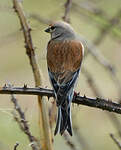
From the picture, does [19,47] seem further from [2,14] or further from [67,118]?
[67,118]

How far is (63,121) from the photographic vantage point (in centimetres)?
342

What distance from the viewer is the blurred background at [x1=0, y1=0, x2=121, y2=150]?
4.56m

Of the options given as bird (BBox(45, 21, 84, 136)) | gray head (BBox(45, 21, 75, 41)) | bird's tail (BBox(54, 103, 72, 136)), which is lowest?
bird's tail (BBox(54, 103, 72, 136))

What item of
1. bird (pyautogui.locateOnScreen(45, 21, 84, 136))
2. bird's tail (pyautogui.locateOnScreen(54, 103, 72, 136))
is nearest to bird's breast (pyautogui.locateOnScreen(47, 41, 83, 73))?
bird (pyautogui.locateOnScreen(45, 21, 84, 136))

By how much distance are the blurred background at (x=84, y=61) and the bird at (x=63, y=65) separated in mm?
134

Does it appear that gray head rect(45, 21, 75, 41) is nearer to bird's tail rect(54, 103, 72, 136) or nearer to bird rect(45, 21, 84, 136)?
bird rect(45, 21, 84, 136)

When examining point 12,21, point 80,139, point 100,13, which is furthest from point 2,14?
point 80,139

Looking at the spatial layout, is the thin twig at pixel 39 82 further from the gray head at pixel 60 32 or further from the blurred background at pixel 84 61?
the gray head at pixel 60 32

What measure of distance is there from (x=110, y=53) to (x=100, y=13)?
9.31 ft

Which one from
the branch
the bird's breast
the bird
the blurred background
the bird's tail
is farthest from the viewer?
the blurred background

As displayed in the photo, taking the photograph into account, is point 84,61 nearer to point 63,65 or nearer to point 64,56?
point 64,56

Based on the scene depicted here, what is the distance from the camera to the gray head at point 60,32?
4605mm

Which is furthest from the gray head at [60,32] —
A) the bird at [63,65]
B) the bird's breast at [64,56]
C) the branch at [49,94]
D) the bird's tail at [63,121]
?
the branch at [49,94]

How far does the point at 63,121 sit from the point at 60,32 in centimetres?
140
